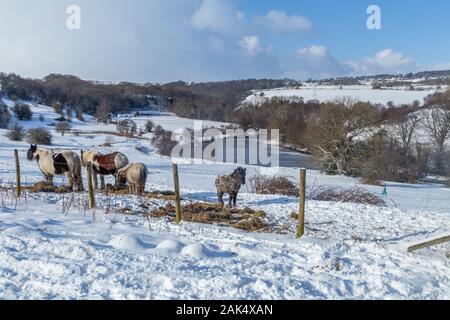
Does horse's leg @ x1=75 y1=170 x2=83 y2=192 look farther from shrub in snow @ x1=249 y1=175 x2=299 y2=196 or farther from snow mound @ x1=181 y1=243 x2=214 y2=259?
shrub in snow @ x1=249 y1=175 x2=299 y2=196

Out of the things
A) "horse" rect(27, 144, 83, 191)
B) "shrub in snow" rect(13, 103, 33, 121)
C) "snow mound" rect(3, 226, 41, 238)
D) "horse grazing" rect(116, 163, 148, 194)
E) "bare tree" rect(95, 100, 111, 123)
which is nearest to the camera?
"snow mound" rect(3, 226, 41, 238)

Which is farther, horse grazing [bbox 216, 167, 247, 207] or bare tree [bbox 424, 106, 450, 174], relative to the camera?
bare tree [bbox 424, 106, 450, 174]

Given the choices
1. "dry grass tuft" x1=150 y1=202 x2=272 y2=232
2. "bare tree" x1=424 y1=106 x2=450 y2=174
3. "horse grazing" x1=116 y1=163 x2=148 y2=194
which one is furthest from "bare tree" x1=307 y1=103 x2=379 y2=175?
"dry grass tuft" x1=150 y1=202 x2=272 y2=232

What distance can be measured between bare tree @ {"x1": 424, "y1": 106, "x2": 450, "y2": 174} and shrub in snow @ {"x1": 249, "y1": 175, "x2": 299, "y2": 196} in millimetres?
44511

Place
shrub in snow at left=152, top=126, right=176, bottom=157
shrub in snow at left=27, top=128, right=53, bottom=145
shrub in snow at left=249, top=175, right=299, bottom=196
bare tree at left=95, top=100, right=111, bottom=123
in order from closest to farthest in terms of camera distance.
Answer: shrub in snow at left=249, top=175, right=299, bottom=196 < shrub in snow at left=27, top=128, right=53, bottom=145 < shrub in snow at left=152, top=126, right=176, bottom=157 < bare tree at left=95, top=100, right=111, bottom=123

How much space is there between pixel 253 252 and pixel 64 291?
9.94ft

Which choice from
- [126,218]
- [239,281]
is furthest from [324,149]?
[239,281]

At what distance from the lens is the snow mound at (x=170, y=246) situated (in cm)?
628

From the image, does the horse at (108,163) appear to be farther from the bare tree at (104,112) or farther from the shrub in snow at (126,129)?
the bare tree at (104,112)

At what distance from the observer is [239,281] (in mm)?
4953

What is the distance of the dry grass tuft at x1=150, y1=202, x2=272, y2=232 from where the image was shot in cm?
906

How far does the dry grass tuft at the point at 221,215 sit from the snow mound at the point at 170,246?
2.55 meters

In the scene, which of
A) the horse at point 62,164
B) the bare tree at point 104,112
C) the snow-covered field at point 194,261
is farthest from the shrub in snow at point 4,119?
the snow-covered field at point 194,261
